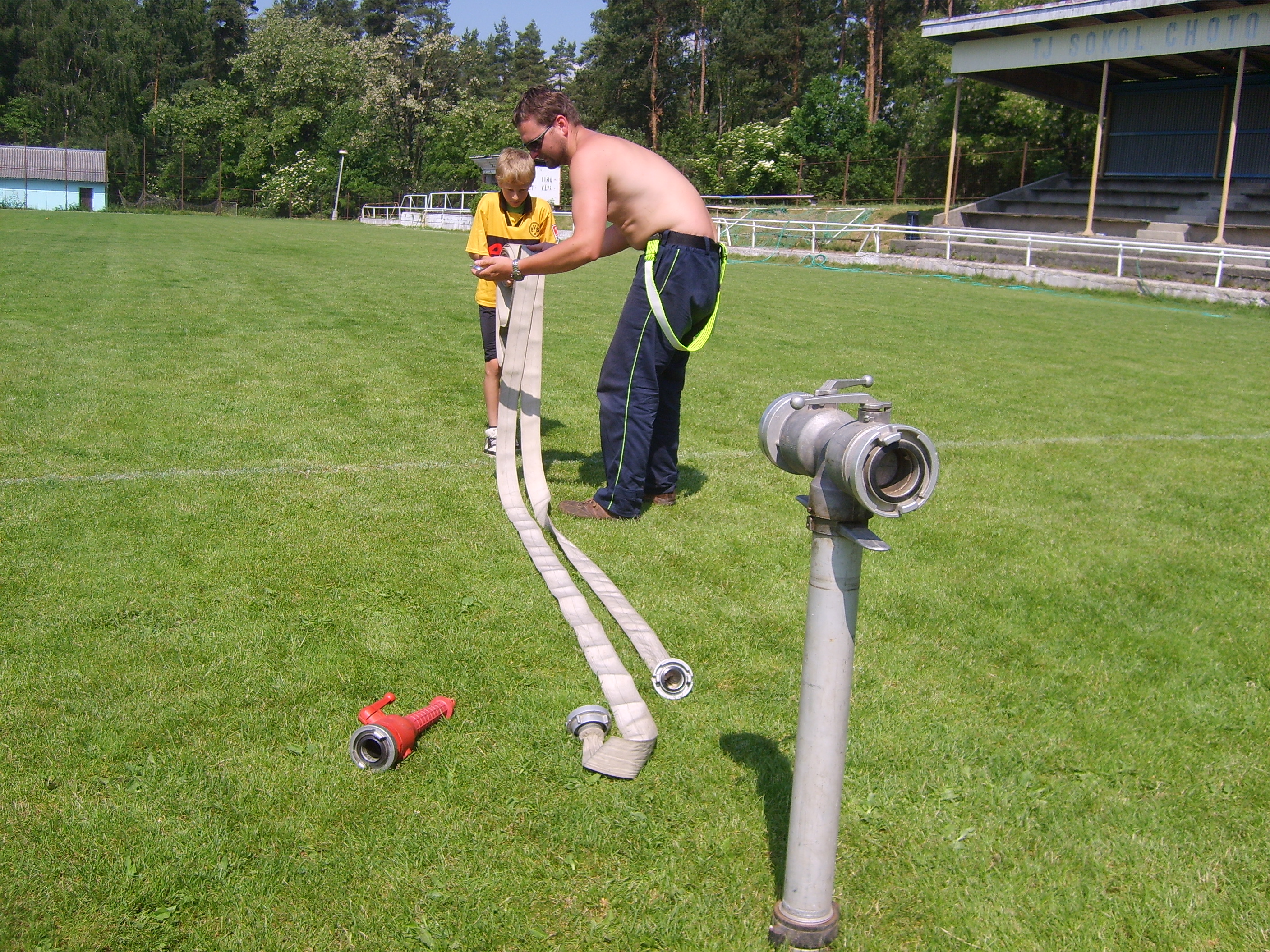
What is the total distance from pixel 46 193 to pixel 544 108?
245 ft

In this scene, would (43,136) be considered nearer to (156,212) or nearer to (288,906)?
(156,212)

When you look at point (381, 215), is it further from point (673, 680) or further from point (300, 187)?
→ point (673, 680)

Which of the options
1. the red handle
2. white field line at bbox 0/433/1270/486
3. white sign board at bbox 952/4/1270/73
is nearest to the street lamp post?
white sign board at bbox 952/4/1270/73

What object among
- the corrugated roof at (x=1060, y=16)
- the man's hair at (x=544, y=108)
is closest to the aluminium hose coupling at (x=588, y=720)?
the man's hair at (x=544, y=108)

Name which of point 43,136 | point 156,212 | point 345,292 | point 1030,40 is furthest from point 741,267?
point 43,136

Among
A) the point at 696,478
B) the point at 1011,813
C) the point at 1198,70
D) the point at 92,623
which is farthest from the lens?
the point at 1198,70

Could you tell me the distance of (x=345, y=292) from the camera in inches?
578

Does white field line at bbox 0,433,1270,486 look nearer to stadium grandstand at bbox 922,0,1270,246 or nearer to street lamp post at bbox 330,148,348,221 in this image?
stadium grandstand at bbox 922,0,1270,246

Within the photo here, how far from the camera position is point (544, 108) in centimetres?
481

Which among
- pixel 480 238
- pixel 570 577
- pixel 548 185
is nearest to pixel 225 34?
pixel 548 185

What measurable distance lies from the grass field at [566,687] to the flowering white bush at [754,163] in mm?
45101

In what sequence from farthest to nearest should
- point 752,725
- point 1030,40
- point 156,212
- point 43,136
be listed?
point 43,136, point 156,212, point 1030,40, point 752,725

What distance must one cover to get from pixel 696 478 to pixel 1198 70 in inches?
1288

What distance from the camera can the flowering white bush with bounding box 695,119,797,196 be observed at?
50.4 m
